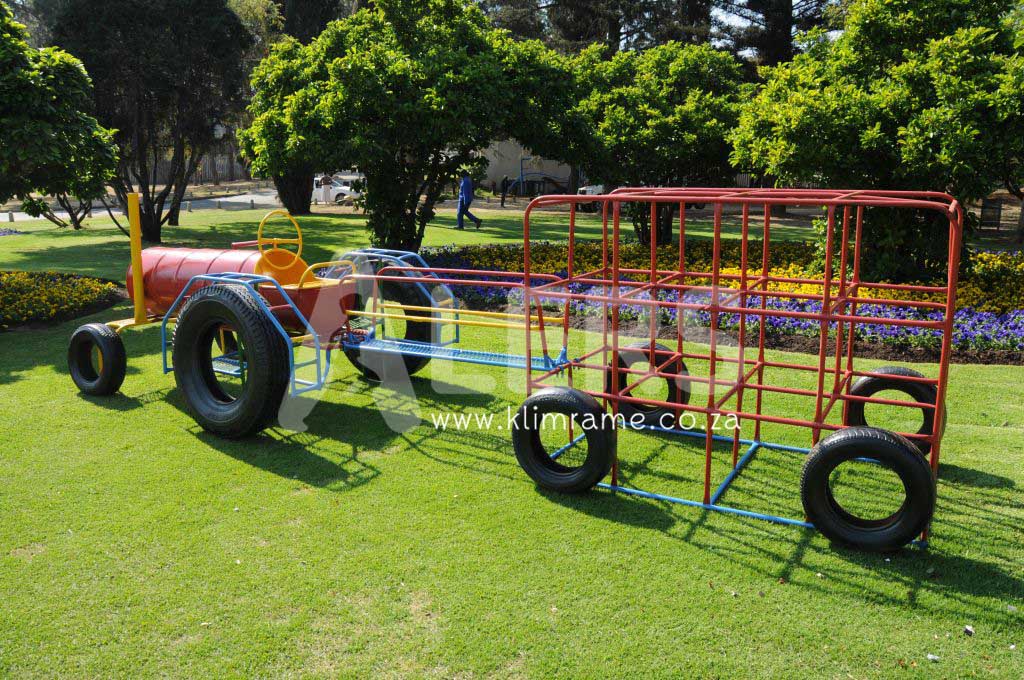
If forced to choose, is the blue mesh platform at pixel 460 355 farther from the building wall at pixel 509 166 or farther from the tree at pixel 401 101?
the building wall at pixel 509 166

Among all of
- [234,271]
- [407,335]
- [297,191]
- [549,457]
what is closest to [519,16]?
[297,191]

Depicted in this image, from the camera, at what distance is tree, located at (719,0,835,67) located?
3194 cm

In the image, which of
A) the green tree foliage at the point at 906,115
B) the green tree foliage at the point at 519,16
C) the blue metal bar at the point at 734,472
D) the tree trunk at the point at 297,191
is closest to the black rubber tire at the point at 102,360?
the blue metal bar at the point at 734,472

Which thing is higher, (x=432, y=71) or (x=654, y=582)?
(x=432, y=71)

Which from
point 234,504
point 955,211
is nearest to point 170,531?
point 234,504

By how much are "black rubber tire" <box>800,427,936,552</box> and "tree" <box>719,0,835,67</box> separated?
100ft

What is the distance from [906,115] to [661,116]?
5964 mm

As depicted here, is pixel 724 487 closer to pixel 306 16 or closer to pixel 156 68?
pixel 156 68

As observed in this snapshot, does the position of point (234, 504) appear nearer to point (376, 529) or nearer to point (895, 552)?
point (376, 529)

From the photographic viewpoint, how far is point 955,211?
164 inches

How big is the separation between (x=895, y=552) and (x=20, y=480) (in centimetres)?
559

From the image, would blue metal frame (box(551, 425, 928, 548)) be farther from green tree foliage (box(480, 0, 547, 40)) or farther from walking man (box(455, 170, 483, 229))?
green tree foliage (box(480, 0, 547, 40))

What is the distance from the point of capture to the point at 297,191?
30141 millimetres

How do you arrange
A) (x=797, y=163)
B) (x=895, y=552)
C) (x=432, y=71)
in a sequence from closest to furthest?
(x=895, y=552) → (x=797, y=163) → (x=432, y=71)
